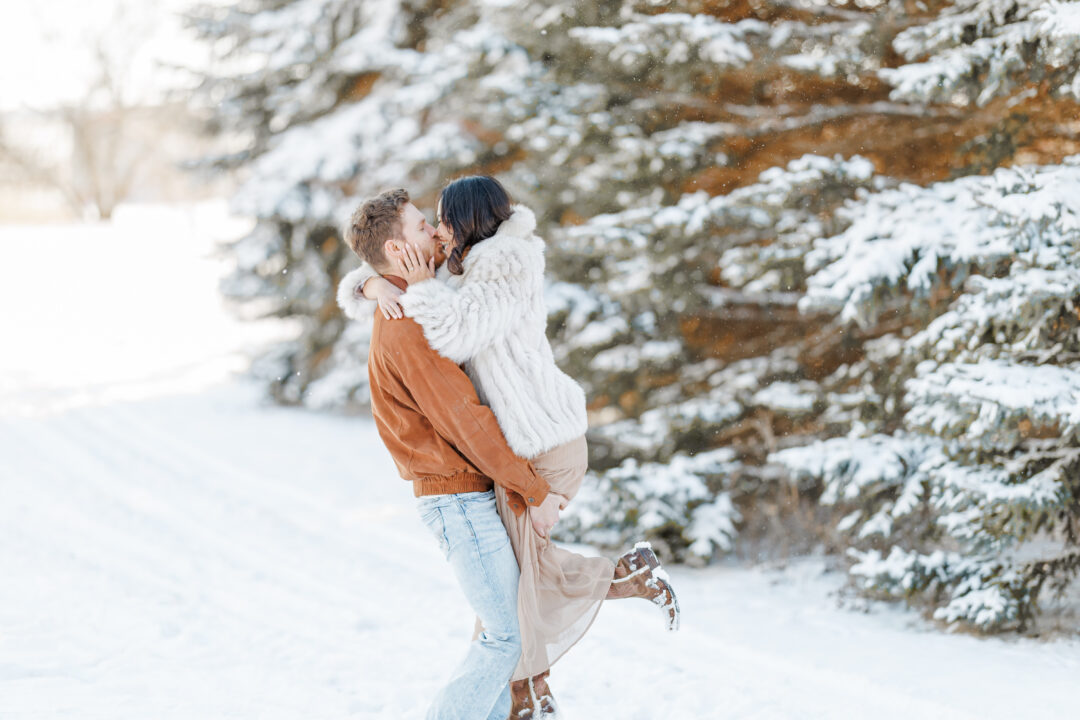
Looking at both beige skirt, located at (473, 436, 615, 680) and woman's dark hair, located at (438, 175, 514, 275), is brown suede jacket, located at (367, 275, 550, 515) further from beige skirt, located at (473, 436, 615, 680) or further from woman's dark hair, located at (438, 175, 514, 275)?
woman's dark hair, located at (438, 175, 514, 275)

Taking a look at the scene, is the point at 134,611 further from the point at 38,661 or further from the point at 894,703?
the point at 894,703

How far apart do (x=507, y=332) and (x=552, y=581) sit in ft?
2.79

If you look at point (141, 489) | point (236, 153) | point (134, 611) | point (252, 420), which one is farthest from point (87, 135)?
point (134, 611)

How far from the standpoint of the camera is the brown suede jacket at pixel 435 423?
8.51 ft

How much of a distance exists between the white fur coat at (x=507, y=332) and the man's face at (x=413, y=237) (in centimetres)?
9

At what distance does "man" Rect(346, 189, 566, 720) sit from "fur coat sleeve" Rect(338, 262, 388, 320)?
118 millimetres

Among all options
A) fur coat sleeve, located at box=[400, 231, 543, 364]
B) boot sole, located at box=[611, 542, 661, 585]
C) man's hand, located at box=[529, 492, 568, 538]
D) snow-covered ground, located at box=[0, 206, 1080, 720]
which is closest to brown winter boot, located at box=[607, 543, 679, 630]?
boot sole, located at box=[611, 542, 661, 585]

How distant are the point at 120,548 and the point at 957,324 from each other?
17.3 ft

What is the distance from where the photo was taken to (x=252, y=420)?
1085cm

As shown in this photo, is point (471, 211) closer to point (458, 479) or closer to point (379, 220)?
point (379, 220)

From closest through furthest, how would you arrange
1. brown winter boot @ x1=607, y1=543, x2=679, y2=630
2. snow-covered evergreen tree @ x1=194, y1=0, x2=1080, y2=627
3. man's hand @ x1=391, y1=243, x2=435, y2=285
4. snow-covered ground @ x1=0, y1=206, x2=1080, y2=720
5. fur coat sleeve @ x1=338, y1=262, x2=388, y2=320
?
man's hand @ x1=391, y1=243, x2=435, y2=285 → fur coat sleeve @ x1=338, y1=262, x2=388, y2=320 → brown winter boot @ x1=607, y1=543, x2=679, y2=630 → snow-covered ground @ x1=0, y1=206, x2=1080, y2=720 → snow-covered evergreen tree @ x1=194, y1=0, x2=1080, y2=627

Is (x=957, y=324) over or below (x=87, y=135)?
over

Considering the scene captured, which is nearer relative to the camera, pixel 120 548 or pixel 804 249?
pixel 804 249

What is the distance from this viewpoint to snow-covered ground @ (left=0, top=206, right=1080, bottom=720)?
12.5 ft
